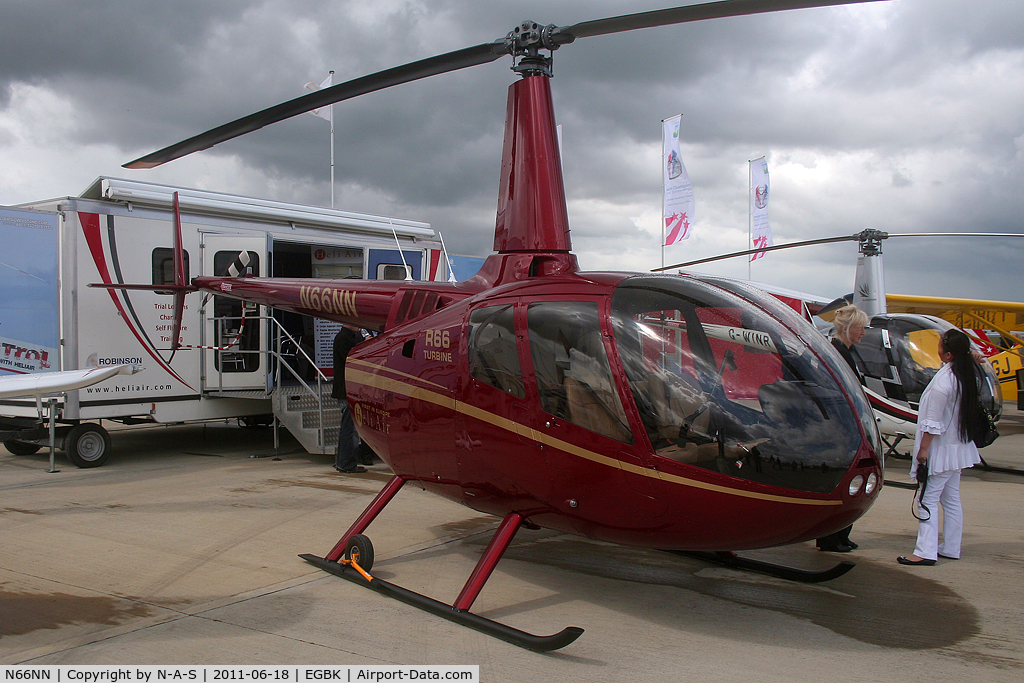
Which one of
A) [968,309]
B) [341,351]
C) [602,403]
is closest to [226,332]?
[341,351]

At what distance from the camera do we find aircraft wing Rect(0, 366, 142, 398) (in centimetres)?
474

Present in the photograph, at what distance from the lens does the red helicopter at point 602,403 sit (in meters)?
3.50

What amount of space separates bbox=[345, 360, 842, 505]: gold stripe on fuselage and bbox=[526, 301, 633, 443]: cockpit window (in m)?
0.14

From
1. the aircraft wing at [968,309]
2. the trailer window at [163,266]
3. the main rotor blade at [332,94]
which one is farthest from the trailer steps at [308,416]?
the aircraft wing at [968,309]

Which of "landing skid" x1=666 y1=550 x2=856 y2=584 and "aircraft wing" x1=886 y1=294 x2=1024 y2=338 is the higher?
"aircraft wing" x1=886 y1=294 x2=1024 y2=338

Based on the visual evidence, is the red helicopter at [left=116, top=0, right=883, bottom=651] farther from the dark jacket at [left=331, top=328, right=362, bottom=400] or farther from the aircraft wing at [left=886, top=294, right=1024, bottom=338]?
the aircraft wing at [left=886, top=294, right=1024, bottom=338]

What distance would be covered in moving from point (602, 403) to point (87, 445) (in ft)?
26.2

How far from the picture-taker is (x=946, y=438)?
5.20 m

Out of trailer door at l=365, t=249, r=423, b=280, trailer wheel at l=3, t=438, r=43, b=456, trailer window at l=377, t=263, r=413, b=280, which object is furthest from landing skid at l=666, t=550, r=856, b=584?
trailer wheel at l=3, t=438, r=43, b=456

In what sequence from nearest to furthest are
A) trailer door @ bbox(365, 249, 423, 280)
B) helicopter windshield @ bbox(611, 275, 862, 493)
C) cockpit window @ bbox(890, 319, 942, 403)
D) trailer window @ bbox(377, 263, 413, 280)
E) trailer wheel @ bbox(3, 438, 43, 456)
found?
1. helicopter windshield @ bbox(611, 275, 862, 493)
2. cockpit window @ bbox(890, 319, 942, 403)
3. trailer wheel @ bbox(3, 438, 43, 456)
4. trailer door @ bbox(365, 249, 423, 280)
5. trailer window @ bbox(377, 263, 413, 280)

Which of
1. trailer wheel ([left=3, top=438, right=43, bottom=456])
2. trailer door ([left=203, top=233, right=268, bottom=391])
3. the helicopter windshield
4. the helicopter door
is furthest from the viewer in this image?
trailer wheel ([left=3, top=438, right=43, bottom=456])

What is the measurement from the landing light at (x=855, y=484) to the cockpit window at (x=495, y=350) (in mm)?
1688

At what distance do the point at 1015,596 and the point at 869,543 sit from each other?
1.33m

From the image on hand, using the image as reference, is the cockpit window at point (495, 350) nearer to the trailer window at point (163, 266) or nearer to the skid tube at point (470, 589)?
the skid tube at point (470, 589)
